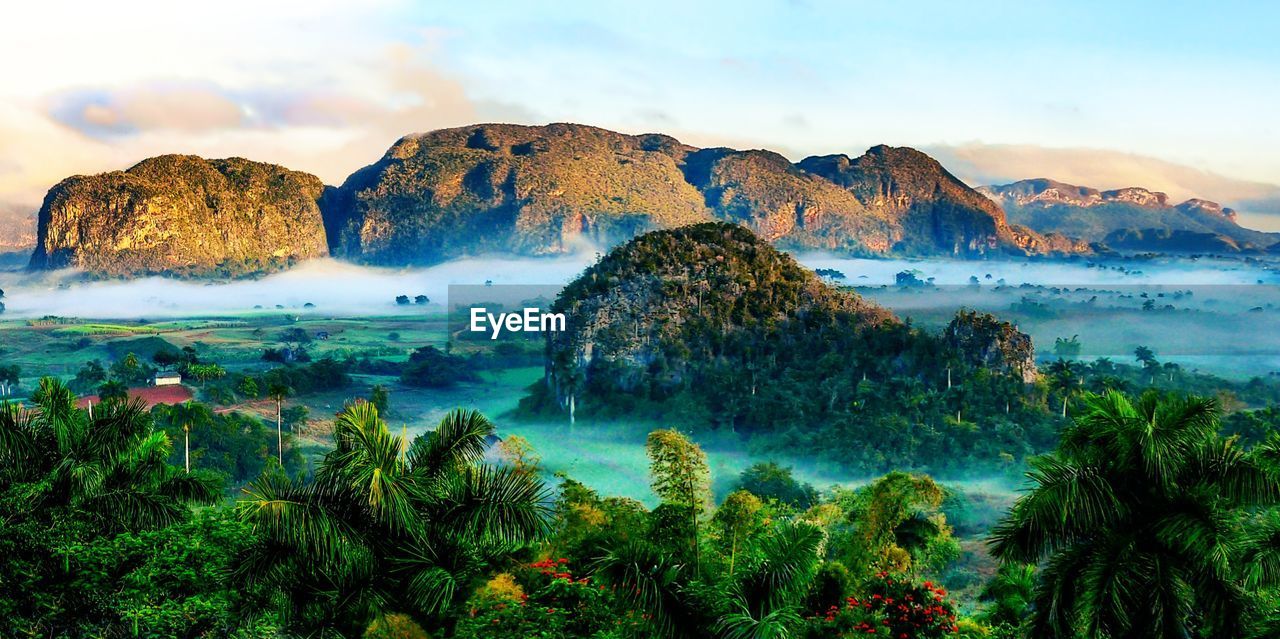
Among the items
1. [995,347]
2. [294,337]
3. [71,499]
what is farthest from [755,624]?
[294,337]

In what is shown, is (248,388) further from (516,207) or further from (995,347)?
(516,207)

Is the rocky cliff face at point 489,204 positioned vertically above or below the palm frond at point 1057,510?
above

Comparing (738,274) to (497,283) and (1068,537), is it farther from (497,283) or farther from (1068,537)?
(497,283)

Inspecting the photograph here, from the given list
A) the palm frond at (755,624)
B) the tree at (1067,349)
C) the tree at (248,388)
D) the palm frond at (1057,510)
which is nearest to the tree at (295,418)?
the tree at (248,388)

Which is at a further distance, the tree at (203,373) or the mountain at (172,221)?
the mountain at (172,221)

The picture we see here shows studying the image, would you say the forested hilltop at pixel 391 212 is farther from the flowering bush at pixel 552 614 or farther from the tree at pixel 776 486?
the flowering bush at pixel 552 614

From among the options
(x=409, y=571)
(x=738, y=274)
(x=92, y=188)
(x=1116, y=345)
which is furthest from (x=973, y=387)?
(x=92, y=188)
